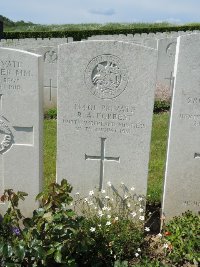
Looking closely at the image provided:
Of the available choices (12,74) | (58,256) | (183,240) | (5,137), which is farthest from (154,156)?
(58,256)

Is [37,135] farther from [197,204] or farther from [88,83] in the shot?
[197,204]

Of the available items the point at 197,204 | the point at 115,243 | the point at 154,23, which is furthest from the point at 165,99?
the point at 154,23

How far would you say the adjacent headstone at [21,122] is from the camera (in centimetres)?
400

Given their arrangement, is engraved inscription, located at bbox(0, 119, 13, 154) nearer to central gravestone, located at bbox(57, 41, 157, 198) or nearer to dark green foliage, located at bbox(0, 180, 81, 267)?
central gravestone, located at bbox(57, 41, 157, 198)

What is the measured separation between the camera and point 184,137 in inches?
165

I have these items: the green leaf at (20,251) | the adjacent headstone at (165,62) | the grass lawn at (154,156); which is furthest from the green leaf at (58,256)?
the adjacent headstone at (165,62)

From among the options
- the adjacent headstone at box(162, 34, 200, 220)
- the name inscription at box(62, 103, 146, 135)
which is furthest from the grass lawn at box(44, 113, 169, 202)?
the name inscription at box(62, 103, 146, 135)

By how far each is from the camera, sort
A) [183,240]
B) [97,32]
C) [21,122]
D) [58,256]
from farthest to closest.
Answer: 1. [97,32]
2. [21,122]
3. [183,240]
4. [58,256]

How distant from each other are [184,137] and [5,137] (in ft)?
6.60

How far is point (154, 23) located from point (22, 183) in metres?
23.1

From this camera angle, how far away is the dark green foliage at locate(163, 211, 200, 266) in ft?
12.2

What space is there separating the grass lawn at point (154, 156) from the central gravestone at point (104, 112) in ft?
2.93

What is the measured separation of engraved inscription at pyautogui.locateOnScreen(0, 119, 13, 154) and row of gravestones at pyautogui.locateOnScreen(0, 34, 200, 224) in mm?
11

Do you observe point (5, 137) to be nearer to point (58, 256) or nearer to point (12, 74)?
point (12, 74)
